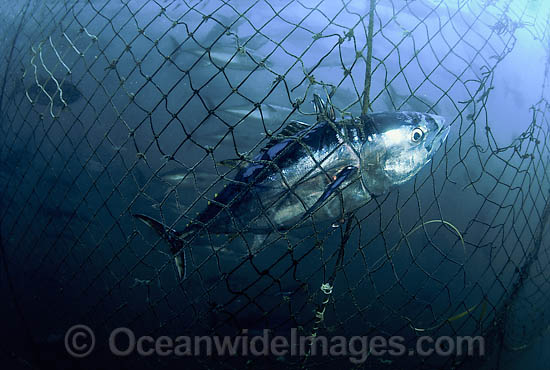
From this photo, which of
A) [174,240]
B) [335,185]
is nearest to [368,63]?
[335,185]

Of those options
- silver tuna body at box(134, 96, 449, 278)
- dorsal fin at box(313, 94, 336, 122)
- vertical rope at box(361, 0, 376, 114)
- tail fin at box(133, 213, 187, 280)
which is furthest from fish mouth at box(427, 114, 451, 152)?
tail fin at box(133, 213, 187, 280)

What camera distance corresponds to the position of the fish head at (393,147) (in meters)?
1.36

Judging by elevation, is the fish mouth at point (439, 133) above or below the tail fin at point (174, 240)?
above

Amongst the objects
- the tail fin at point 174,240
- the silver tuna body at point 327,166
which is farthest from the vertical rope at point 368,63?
the tail fin at point 174,240

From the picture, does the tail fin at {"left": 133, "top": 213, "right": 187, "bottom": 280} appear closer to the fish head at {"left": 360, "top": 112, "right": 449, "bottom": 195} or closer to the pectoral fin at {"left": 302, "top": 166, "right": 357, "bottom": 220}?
the pectoral fin at {"left": 302, "top": 166, "right": 357, "bottom": 220}

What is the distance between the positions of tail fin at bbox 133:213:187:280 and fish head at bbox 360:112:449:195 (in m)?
0.82

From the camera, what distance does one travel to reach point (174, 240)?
149 cm

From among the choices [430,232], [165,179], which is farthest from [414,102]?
[165,179]

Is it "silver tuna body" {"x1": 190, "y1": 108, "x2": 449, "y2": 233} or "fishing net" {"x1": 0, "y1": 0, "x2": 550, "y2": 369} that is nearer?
"silver tuna body" {"x1": 190, "y1": 108, "x2": 449, "y2": 233}

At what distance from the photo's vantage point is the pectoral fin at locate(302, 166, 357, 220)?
134 centimetres

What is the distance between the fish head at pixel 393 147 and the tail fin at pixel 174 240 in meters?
0.82

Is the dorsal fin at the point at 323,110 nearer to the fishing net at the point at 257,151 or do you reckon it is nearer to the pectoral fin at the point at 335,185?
the fishing net at the point at 257,151

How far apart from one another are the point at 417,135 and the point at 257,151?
0.65 meters

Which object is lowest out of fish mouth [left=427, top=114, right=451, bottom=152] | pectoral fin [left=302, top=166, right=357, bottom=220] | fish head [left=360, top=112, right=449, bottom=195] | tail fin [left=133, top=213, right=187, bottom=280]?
tail fin [left=133, top=213, right=187, bottom=280]
